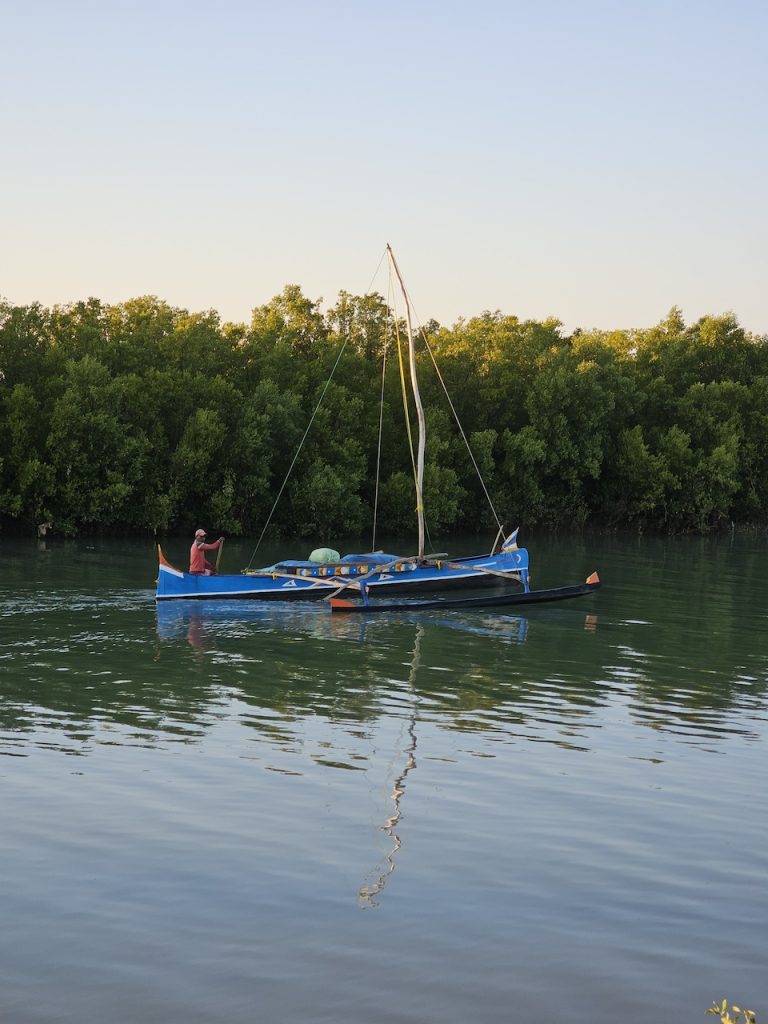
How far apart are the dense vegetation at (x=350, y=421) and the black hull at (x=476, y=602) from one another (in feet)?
102

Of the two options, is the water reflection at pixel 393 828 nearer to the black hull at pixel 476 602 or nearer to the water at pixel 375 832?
the water at pixel 375 832

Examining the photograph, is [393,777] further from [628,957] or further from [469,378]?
[469,378]

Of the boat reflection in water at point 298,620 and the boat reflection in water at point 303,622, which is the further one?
the boat reflection in water at point 298,620

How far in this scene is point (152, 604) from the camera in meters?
38.3

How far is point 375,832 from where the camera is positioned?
49.6 ft

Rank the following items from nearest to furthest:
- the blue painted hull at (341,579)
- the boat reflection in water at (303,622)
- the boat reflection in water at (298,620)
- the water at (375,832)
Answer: the water at (375,832)
the boat reflection in water at (303,622)
the boat reflection in water at (298,620)
the blue painted hull at (341,579)

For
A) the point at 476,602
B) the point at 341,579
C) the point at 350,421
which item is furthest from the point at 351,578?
the point at 350,421

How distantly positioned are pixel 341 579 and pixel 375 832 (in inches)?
984

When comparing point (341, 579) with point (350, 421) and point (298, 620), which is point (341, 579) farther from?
point (350, 421)

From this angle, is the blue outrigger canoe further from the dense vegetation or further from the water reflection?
the dense vegetation

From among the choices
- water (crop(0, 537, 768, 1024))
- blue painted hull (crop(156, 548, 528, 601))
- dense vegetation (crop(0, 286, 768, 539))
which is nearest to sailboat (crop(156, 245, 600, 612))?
blue painted hull (crop(156, 548, 528, 601))

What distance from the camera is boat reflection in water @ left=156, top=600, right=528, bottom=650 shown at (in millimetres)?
33844

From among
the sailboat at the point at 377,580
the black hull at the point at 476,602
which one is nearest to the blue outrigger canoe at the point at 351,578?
the sailboat at the point at 377,580

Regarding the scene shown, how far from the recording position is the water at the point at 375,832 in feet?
35.0
